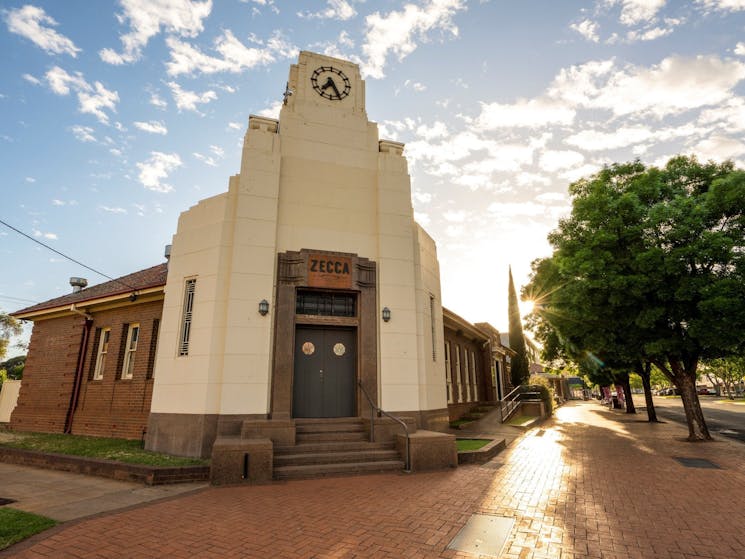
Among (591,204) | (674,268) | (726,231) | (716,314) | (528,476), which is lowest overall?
(528,476)

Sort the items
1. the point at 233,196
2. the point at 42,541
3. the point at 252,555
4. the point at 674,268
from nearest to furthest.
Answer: the point at 252,555 < the point at 42,541 < the point at 233,196 < the point at 674,268

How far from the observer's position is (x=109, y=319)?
13203 mm

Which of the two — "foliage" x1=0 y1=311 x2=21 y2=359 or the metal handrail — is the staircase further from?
"foliage" x1=0 y1=311 x2=21 y2=359

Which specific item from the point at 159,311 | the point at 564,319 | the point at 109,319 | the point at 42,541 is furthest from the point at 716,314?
the point at 109,319

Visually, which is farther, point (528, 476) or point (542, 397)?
point (542, 397)

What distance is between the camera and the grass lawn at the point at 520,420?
16.8 meters

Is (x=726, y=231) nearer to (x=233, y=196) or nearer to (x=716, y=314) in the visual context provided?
(x=716, y=314)

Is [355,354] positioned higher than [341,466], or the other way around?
[355,354]

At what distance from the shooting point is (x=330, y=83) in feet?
39.4

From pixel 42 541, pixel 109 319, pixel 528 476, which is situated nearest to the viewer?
pixel 42 541

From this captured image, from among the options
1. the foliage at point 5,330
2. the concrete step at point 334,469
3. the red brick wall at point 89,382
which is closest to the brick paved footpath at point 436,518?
the concrete step at point 334,469

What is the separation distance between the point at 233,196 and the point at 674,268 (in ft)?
40.3

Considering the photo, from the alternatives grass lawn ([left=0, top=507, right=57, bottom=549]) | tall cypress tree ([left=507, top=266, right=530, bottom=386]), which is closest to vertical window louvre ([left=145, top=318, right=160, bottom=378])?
grass lawn ([left=0, top=507, right=57, bottom=549])

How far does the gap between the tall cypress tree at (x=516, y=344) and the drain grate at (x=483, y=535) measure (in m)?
21.1
